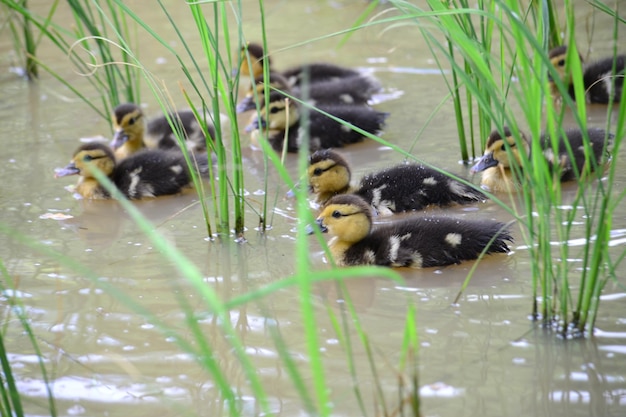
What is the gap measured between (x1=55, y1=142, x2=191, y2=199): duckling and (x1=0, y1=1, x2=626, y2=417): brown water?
0.08 metres

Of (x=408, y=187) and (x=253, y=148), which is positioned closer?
(x=408, y=187)

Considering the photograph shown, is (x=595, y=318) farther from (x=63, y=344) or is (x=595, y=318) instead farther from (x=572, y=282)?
(x=63, y=344)

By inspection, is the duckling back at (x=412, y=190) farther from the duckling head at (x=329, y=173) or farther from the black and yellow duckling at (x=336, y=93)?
the black and yellow duckling at (x=336, y=93)

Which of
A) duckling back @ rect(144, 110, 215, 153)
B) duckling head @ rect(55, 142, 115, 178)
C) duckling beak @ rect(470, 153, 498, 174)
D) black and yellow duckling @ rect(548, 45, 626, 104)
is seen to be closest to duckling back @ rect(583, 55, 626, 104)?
black and yellow duckling @ rect(548, 45, 626, 104)

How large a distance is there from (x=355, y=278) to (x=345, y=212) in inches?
10.8

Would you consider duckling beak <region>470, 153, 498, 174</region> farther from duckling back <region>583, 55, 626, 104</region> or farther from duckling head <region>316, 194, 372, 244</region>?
duckling back <region>583, 55, 626, 104</region>

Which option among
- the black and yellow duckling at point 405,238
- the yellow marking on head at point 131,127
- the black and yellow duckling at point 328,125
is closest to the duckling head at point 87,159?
the yellow marking on head at point 131,127

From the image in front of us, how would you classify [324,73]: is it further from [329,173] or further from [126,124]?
[329,173]

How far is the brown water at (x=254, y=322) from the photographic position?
2.54 metres

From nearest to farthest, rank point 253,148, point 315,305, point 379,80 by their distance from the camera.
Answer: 1. point 315,305
2. point 253,148
3. point 379,80

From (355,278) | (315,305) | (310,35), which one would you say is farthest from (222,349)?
(310,35)

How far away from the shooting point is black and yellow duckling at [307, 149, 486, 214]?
4086 millimetres

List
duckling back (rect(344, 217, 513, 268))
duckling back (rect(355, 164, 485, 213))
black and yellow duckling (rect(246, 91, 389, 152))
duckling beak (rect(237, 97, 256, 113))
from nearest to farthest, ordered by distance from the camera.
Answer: duckling back (rect(344, 217, 513, 268)), duckling back (rect(355, 164, 485, 213)), black and yellow duckling (rect(246, 91, 389, 152)), duckling beak (rect(237, 97, 256, 113))

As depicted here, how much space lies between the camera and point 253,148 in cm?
529
